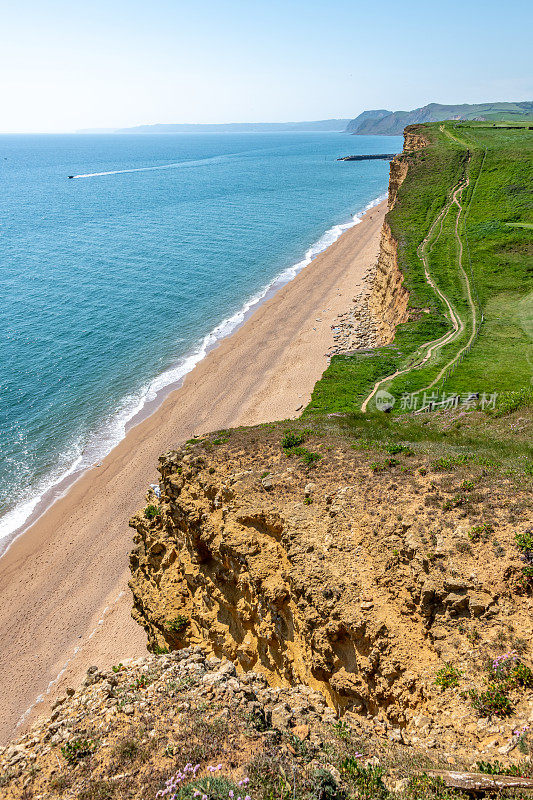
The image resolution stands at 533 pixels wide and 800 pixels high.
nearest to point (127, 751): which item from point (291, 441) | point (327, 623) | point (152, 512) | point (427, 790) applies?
point (427, 790)

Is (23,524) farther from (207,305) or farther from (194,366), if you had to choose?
(207,305)

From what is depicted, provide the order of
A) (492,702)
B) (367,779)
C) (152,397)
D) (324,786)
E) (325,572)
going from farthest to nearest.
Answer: (152,397) < (325,572) < (492,702) < (367,779) < (324,786)

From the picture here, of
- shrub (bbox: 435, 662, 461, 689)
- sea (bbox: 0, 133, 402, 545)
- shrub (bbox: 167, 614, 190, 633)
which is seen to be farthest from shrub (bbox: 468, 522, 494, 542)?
sea (bbox: 0, 133, 402, 545)

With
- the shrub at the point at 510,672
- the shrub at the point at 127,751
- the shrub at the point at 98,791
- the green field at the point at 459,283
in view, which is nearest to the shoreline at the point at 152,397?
the green field at the point at 459,283

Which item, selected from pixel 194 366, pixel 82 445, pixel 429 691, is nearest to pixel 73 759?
pixel 429 691

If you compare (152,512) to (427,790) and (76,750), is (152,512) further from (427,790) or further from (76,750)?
(427,790)

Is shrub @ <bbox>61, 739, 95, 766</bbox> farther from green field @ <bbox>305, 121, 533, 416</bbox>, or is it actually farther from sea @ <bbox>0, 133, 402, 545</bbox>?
sea @ <bbox>0, 133, 402, 545</bbox>

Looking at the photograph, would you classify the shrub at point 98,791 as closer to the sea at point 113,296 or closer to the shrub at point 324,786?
the shrub at point 324,786
